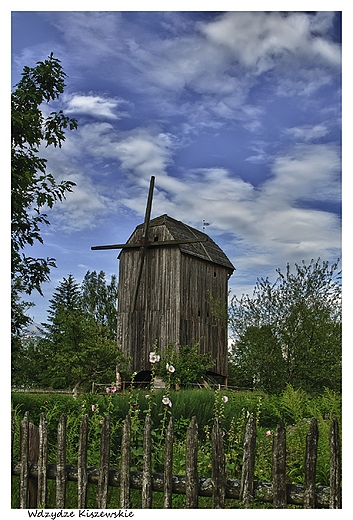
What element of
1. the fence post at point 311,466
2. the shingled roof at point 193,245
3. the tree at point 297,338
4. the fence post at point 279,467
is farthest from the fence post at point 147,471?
the shingled roof at point 193,245

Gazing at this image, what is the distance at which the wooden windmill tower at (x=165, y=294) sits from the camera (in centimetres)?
2136

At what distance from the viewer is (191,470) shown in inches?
165

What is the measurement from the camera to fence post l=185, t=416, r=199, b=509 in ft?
13.6

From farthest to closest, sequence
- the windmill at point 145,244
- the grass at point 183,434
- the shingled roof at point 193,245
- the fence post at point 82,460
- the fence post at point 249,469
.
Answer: the shingled roof at point 193,245
the windmill at point 145,244
the grass at point 183,434
the fence post at point 82,460
the fence post at point 249,469

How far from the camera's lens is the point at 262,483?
420cm

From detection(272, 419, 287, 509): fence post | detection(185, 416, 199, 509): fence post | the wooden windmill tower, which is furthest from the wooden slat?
the wooden windmill tower

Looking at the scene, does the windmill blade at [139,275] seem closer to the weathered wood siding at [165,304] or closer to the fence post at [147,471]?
the weathered wood siding at [165,304]

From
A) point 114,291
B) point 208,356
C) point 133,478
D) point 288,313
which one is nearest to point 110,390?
point 133,478

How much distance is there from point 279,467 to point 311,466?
0.23 m

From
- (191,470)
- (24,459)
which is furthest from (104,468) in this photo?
(24,459)

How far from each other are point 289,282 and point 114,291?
27613 millimetres

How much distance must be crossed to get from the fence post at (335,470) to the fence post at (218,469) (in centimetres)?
80

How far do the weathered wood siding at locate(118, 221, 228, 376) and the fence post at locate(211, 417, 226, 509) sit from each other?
16712mm

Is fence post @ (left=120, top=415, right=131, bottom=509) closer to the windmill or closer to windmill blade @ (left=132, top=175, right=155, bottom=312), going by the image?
the windmill
